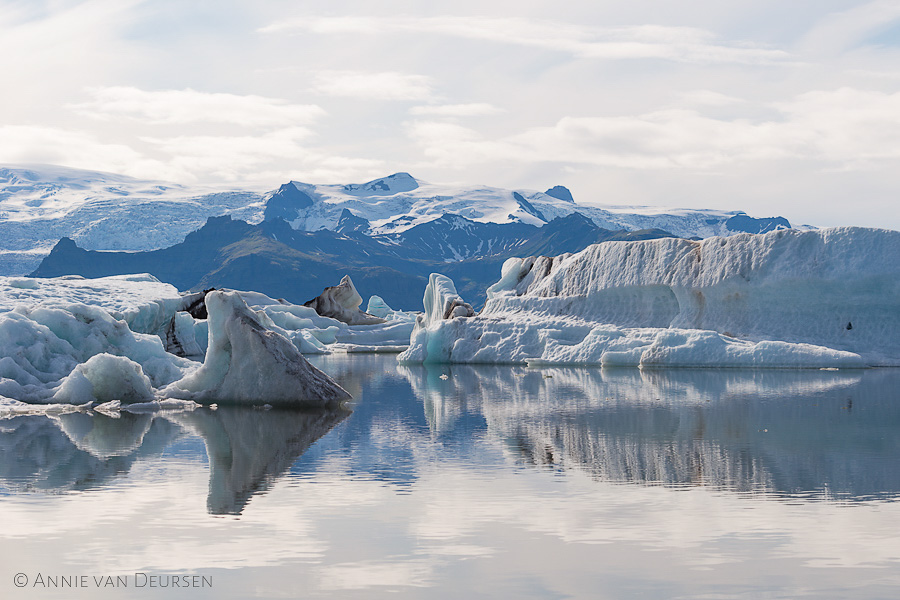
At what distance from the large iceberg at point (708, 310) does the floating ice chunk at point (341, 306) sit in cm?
3581

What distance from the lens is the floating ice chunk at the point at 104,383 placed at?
570 inches

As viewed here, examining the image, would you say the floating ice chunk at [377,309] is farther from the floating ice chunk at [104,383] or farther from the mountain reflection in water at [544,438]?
the floating ice chunk at [104,383]

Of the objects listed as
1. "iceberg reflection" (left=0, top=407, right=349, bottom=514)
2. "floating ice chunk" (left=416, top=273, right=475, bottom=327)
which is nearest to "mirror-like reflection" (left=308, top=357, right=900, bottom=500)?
"iceberg reflection" (left=0, top=407, right=349, bottom=514)

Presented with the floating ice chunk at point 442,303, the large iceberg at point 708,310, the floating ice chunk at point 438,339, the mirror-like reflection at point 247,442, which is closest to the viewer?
the mirror-like reflection at point 247,442

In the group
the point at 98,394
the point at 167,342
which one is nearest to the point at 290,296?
the point at 167,342

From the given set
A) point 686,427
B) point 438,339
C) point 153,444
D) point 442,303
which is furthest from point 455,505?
point 442,303

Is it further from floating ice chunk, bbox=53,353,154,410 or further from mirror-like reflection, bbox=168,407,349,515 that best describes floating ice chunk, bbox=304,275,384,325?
mirror-like reflection, bbox=168,407,349,515

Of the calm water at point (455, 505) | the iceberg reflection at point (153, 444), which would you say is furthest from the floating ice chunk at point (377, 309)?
the calm water at point (455, 505)

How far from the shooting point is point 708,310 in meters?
28.5

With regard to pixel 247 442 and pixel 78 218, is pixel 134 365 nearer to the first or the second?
pixel 247 442

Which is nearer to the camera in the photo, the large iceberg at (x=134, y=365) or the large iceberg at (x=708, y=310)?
the large iceberg at (x=134, y=365)

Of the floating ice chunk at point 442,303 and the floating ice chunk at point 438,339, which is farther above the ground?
the floating ice chunk at point 442,303

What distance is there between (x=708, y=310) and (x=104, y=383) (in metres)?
19.1

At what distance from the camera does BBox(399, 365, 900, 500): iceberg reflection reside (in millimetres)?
8352
